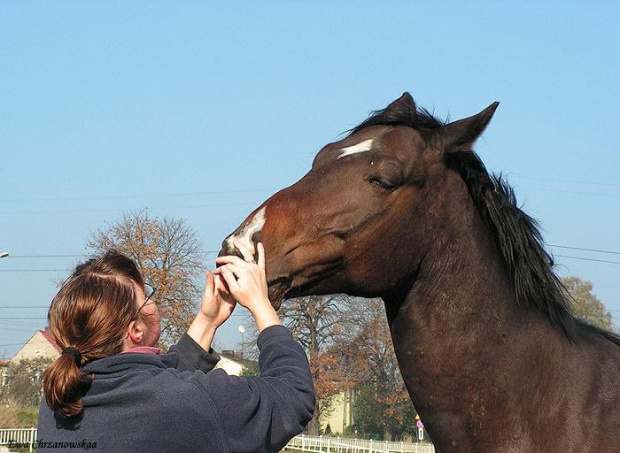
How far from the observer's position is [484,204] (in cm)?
461

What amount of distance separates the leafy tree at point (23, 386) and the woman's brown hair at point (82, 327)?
41517mm

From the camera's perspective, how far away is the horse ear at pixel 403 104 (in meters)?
4.90

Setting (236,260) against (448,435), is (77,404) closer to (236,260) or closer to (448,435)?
(236,260)

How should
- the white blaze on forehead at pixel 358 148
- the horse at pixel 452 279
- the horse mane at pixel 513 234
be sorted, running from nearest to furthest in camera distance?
the horse at pixel 452 279
the horse mane at pixel 513 234
the white blaze on forehead at pixel 358 148

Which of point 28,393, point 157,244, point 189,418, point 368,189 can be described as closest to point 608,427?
point 368,189

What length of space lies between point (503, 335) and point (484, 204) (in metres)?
0.75

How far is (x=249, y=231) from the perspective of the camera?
13.4 ft

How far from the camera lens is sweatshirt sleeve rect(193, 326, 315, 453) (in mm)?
2604

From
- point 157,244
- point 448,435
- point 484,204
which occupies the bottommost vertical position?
point 448,435

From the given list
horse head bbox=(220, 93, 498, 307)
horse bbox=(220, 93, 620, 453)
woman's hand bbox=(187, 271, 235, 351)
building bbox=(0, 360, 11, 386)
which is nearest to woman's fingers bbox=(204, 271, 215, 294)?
woman's hand bbox=(187, 271, 235, 351)

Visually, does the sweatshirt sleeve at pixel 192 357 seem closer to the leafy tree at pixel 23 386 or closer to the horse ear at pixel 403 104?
the horse ear at pixel 403 104

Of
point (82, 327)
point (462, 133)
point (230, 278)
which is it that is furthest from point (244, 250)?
point (462, 133)

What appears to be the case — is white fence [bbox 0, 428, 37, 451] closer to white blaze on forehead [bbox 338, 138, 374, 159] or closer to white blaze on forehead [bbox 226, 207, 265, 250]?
white blaze on forehead [bbox 338, 138, 374, 159]

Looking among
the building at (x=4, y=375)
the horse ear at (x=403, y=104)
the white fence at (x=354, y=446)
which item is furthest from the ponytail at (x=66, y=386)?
the building at (x=4, y=375)
